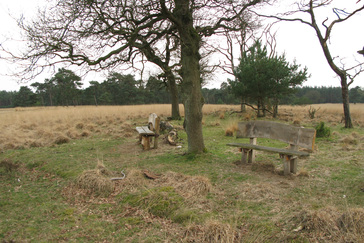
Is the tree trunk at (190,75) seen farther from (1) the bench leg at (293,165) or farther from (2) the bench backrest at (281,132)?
(1) the bench leg at (293,165)

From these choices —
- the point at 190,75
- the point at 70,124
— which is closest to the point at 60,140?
the point at 70,124

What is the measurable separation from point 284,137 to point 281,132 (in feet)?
0.43

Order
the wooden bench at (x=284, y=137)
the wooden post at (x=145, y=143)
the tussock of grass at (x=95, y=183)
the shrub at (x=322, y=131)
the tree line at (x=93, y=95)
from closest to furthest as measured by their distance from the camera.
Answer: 1. the tussock of grass at (x=95, y=183)
2. the wooden bench at (x=284, y=137)
3. the wooden post at (x=145, y=143)
4. the shrub at (x=322, y=131)
5. the tree line at (x=93, y=95)

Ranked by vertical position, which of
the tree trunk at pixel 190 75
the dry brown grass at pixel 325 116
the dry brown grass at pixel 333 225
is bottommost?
the dry brown grass at pixel 333 225

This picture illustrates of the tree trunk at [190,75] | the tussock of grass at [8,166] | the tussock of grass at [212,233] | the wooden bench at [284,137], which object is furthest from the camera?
the tree trunk at [190,75]

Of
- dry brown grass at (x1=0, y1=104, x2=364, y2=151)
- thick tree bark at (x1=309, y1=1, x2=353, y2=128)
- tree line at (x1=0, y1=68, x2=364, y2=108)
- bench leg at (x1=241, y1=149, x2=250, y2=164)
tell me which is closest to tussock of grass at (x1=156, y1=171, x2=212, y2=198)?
bench leg at (x1=241, y1=149, x2=250, y2=164)

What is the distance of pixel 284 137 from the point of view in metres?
4.93

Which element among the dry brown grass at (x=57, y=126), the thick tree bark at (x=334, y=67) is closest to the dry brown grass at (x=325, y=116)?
the thick tree bark at (x=334, y=67)

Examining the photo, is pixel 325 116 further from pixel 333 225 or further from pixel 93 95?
pixel 93 95

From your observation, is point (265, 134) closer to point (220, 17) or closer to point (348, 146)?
point (348, 146)

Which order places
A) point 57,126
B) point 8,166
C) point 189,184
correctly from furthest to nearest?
1. point 57,126
2. point 8,166
3. point 189,184

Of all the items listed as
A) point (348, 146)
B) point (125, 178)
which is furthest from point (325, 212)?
point (348, 146)

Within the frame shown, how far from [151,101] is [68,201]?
163 feet

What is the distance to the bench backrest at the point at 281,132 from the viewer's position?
450 cm
